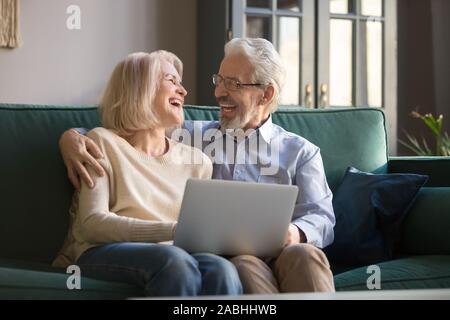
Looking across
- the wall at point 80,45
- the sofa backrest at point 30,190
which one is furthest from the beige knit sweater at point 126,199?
the wall at point 80,45

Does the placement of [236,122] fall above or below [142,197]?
above

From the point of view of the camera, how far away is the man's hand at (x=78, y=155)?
7.25 feet

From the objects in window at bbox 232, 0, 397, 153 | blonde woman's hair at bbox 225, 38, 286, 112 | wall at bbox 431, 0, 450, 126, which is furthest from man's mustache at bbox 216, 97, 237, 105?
wall at bbox 431, 0, 450, 126

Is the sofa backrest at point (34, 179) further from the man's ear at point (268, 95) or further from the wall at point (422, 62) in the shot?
the wall at point (422, 62)

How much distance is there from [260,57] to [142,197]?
643 mm

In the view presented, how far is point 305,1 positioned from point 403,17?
1.44 meters

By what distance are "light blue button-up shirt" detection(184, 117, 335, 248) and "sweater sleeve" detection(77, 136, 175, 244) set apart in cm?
47

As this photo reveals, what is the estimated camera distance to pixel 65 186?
2.46 metres

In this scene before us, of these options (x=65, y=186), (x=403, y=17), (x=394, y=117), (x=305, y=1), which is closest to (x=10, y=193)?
(x=65, y=186)

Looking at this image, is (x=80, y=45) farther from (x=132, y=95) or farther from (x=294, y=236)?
(x=294, y=236)

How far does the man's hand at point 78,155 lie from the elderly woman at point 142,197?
2 cm

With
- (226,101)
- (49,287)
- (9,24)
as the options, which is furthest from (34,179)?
(9,24)

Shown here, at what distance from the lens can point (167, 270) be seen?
1.89m
